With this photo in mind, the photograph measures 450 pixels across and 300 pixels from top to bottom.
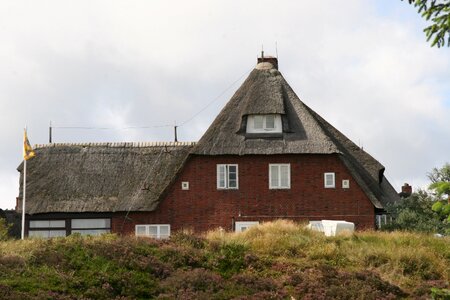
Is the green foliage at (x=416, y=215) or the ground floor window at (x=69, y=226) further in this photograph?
the ground floor window at (x=69, y=226)

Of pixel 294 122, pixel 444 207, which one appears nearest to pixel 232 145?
pixel 294 122

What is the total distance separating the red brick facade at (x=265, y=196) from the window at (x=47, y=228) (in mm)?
5769

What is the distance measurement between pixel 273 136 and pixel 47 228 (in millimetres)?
12252

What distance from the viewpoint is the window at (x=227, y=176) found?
1641 inches

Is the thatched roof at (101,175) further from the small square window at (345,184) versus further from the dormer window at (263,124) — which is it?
the small square window at (345,184)

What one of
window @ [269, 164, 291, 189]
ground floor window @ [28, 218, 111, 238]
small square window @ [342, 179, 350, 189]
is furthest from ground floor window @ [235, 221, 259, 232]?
ground floor window @ [28, 218, 111, 238]

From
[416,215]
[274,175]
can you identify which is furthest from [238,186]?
[416,215]

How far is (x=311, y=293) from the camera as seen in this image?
1001 inches

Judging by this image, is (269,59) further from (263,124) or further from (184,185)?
(184,185)

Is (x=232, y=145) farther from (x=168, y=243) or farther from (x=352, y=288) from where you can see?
(x=352, y=288)

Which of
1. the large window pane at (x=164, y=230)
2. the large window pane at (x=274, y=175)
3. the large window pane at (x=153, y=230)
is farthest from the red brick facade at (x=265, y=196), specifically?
the large window pane at (x=153, y=230)

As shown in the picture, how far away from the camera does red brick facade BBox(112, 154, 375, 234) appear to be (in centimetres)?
4116

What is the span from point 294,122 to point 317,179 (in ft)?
9.99

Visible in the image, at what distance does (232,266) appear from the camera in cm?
2812
